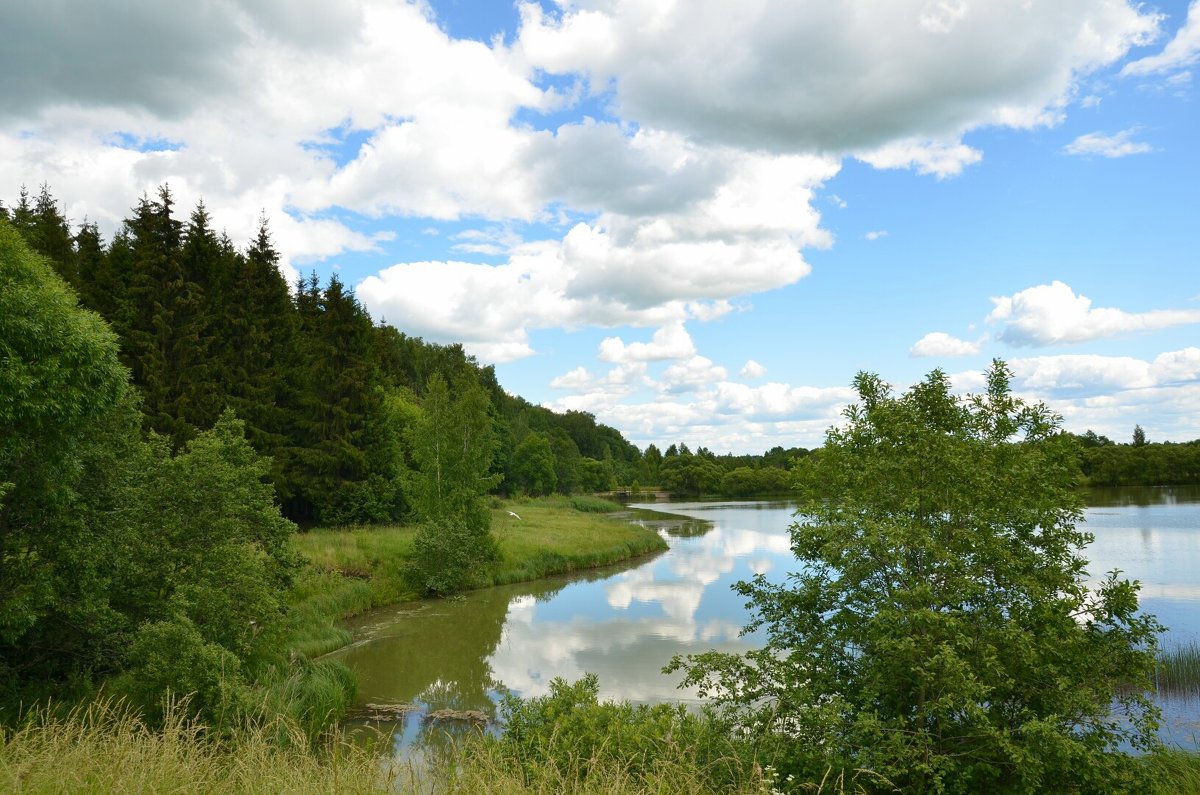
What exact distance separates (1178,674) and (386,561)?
80.0 feet

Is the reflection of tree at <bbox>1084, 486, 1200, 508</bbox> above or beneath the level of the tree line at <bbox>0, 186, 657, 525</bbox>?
beneath

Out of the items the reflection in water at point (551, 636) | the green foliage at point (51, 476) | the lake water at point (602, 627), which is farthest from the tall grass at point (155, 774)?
the reflection in water at point (551, 636)

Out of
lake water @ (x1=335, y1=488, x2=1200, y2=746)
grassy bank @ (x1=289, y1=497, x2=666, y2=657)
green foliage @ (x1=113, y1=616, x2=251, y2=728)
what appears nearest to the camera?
green foliage @ (x1=113, y1=616, x2=251, y2=728)

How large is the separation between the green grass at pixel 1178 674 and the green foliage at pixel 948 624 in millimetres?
8458

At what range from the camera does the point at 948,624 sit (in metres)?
6.95

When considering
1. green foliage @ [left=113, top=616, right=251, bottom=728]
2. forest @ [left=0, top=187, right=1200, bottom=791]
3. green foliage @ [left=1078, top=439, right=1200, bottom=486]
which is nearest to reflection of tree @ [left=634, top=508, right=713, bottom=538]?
forest @ [left=0, top=187, right=1200, bottom=791]

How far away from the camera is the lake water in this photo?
16438 mm

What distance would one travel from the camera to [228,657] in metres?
11.8

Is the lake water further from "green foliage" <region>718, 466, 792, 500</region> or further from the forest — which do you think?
"green foliage" <region>718, 466, 792, 500</region>

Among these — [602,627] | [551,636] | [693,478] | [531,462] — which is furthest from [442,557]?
[693,478]

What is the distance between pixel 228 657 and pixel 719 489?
115143 mm

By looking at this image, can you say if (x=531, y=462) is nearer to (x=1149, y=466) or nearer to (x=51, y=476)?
(x=1149, y=466)

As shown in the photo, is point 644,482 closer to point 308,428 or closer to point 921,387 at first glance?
point 308,428

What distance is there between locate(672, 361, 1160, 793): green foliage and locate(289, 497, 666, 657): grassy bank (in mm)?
14342
